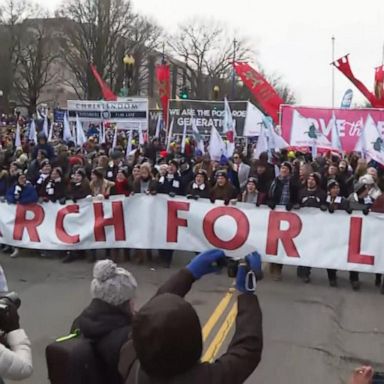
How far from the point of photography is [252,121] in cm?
1847

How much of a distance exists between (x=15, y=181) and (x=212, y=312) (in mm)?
4964

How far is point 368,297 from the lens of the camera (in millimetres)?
8148

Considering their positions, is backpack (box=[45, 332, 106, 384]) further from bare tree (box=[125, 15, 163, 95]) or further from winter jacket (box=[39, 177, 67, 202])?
bare tree (box=[125, 15, 163, 95])

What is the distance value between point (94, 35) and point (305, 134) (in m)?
45.5

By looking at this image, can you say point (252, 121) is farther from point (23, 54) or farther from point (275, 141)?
point (23, 54)

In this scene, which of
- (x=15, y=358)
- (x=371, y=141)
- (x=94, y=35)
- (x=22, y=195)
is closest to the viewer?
(x=15, y=358)

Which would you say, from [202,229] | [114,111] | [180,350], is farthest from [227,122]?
[180,350]

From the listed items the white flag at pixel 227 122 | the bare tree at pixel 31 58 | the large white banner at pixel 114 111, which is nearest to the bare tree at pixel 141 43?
the bare tree at pixel 31 58

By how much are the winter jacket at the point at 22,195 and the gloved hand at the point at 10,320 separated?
23.9ft

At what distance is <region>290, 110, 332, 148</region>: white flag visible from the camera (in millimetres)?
14391

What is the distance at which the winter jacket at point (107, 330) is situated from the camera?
9.80 feet

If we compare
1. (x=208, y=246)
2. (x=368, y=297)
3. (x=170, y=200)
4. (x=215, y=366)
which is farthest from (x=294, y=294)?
(x=215, y=366)

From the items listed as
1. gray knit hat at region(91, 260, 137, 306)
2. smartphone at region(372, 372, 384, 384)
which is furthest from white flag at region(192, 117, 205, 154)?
smartphone at region(372, 372, 384, 384)

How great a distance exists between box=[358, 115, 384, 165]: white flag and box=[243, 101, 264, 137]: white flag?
524cm
